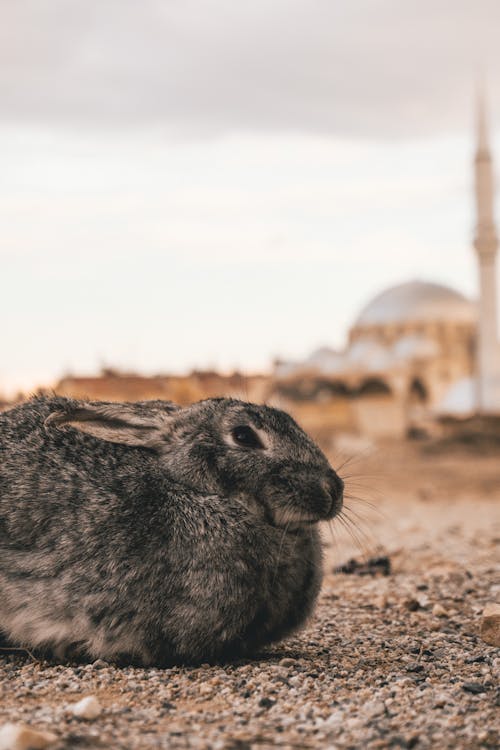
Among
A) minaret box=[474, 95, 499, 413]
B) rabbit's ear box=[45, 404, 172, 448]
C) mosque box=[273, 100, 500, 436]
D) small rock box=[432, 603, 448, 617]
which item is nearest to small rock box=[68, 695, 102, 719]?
rabbit's ear box=[45, 404, 172, 448]

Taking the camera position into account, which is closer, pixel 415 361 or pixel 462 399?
pixel 462 399

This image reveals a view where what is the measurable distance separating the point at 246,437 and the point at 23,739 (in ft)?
5.55

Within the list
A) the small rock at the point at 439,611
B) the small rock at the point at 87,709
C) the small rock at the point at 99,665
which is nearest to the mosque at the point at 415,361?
the small rock at the point at 439,611

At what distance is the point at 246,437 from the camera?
4.23 meters

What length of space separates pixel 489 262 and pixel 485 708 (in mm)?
47230

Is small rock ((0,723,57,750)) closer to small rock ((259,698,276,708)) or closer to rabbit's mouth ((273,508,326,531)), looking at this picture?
small rock ((259,698,276,708))

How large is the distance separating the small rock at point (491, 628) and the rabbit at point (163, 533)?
3.11ft

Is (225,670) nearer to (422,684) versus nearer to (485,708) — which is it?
(422,684)

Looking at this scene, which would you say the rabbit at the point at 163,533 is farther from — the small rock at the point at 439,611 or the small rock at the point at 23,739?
the small rock at the point at 439,611

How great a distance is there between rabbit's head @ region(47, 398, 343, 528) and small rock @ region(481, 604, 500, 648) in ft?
3.68

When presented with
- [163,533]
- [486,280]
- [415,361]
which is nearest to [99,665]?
[163,533]

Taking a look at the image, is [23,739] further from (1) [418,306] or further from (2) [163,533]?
(1) [418,306]

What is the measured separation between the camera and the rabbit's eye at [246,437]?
421 cm

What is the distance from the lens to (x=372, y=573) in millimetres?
6711
